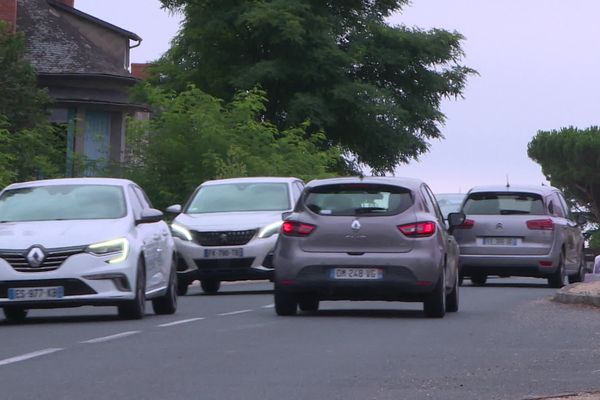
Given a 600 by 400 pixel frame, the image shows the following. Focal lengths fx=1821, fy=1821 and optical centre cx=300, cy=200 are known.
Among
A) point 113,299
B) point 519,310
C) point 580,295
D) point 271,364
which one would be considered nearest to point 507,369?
point 271,364

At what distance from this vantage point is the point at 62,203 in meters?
19.1

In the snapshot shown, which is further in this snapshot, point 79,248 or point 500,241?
point 500,241

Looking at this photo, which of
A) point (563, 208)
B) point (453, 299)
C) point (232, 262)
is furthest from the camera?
point (563, 208)

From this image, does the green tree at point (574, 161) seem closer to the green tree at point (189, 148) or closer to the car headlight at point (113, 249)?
the green tree at point (189, 148)

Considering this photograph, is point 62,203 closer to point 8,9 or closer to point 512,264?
point 512,264

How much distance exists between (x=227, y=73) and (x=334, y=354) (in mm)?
52619

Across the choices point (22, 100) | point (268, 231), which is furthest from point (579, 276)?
point (22, 100)

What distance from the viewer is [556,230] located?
30.7 m

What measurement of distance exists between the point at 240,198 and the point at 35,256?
1015cm

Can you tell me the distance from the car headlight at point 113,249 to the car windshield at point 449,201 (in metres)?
23.3

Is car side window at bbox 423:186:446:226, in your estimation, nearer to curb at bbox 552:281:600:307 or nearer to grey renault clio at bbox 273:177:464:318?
grey renault clio at bbox 273:177:464:318

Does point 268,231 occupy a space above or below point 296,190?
below

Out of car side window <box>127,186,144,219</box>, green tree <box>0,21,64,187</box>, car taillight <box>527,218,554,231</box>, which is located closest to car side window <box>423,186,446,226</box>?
car side window <box>127,186,144,219</box>

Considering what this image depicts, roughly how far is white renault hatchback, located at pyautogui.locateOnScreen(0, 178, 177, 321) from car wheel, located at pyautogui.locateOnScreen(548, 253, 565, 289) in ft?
39.5
